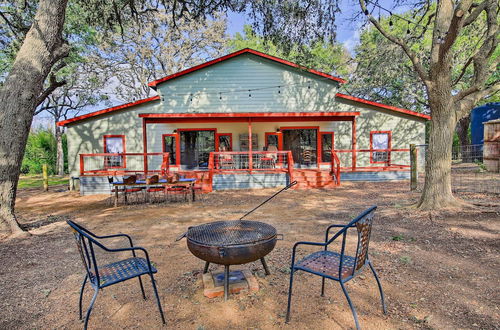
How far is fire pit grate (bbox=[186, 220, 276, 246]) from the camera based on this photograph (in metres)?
2.81

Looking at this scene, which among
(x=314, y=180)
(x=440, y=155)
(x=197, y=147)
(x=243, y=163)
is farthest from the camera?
(x=197, y=147)

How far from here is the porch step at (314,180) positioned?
11.5 meters

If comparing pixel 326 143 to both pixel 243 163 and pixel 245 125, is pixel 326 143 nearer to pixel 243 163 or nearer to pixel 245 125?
pixel 245 125

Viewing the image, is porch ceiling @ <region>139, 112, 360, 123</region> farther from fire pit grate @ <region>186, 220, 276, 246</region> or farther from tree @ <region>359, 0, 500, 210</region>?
fire pit grate @ <region>186, 220, 276, 246</region>

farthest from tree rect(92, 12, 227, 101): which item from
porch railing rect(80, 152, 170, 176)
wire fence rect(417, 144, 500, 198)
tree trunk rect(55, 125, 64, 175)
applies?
wire fence rect(417, 144, 500, 198)

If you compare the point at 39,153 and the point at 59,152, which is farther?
the point at 39,153

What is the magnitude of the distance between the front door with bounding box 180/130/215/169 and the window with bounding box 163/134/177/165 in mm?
493

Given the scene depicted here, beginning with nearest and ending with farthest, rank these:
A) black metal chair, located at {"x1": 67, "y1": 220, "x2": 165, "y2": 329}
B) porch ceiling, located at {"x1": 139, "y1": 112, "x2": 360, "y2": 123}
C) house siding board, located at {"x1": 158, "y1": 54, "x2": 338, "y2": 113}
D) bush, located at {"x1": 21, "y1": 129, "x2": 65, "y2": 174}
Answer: black metal chair, located at {"x1": 67, "y1": 220, "x2": 165, "y2": 329}
porch ceiling, located at {"x1": 139, "y1": 112, "x2": 360, "y2": 123}
house siding board, located at {"x1": 158, "y1": 54, "x2": 338, "y2": 113}
bush, located at {"x1": 21, "y1": 129, "x2": 65, "y2": 174}

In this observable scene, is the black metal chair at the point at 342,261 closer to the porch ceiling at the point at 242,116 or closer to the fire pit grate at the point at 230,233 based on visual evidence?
the fire pit grate at the point at 230,233

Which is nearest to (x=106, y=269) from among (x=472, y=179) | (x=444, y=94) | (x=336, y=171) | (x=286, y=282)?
(x=286, y=282)

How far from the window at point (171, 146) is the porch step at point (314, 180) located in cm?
602

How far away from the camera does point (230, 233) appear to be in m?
3.18

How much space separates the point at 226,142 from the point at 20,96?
30.9 feet

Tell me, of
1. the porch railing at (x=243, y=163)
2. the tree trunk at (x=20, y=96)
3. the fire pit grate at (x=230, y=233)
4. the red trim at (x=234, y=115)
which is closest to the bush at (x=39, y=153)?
the red trim at (x=234, y=115)
